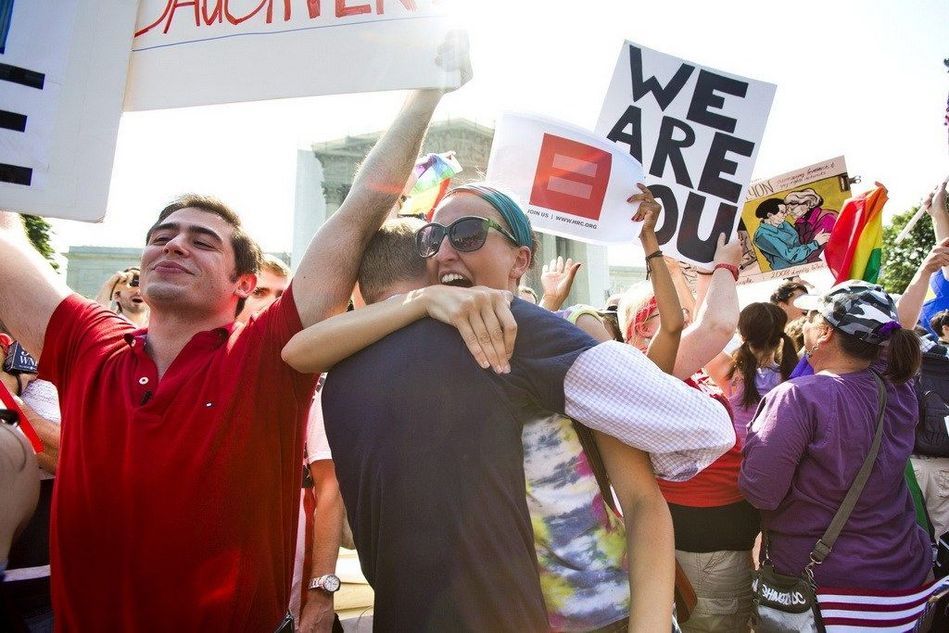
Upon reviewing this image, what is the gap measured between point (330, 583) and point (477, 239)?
1642 millimetres

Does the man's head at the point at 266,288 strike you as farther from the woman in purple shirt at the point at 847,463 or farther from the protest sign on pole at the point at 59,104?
the woman in purple shirt at the point at 847,463

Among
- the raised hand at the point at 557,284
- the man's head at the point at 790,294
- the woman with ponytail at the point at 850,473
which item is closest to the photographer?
the woman with ponytail at the point at 850,473

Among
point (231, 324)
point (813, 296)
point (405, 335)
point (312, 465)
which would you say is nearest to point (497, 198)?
point (405, 335)

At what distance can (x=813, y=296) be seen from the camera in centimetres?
308

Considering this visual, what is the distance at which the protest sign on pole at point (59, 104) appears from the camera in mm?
1733

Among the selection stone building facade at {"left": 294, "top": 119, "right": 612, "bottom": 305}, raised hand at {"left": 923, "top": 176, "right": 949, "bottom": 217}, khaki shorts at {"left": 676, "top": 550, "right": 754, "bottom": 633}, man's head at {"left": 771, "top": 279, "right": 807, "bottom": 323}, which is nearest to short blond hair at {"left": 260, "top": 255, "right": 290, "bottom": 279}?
khaki shorts at {"left": 676, "top": 550, "right": 754, "bottom": 633}

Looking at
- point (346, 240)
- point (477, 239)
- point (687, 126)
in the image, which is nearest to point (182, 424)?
point (346, 240)

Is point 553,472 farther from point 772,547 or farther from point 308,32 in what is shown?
point 772,547

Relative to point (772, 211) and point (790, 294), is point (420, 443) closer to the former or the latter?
point (772, 211)

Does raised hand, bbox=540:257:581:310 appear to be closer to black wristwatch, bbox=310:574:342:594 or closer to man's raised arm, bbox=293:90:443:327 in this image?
man's raised arm, bbox=293:90:443:327

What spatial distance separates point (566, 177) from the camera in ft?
9.01

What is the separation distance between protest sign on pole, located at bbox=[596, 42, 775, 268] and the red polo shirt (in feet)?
6.91

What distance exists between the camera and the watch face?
2.38 meters

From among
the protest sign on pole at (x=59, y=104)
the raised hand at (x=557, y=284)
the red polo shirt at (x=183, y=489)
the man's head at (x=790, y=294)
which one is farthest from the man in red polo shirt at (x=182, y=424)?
the man's head at (x=790, y=294)
